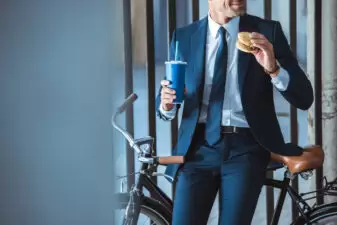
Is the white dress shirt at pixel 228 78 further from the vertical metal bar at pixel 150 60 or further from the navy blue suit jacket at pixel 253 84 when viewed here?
the vertical metal bar at pixel 150 60

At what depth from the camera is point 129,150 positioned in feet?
7.22

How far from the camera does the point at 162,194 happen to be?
6.38 feet

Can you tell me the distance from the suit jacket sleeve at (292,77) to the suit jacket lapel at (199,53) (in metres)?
0.23

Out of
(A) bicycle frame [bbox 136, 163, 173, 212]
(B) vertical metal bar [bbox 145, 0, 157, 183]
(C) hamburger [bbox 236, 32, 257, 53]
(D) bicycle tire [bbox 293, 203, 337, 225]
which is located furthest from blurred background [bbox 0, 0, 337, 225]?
(B) vertical metal bar [bbox 145, 0, 157, 183]

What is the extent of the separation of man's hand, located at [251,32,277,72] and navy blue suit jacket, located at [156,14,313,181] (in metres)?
0.09

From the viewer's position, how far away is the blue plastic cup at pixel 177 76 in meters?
1.53

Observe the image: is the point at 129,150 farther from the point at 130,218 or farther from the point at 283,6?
the point at 283,6

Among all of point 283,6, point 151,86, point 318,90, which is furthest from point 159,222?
point 283,6

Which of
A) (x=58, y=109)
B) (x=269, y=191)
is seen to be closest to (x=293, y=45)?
(x=269, y=191)

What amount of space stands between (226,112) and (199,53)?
8.5 inches

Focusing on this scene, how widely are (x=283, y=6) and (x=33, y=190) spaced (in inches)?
83.5

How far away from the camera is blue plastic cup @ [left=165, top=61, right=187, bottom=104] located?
60.3 inches

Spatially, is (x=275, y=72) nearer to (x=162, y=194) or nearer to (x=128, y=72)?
(x=162, y=194)

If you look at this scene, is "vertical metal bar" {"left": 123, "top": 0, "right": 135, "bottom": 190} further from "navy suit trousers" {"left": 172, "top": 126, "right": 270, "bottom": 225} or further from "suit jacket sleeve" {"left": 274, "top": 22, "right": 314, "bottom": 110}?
"suit jacket sleeve" {"left": 274, "top": 22, "right": 314, "bottom": 110}
